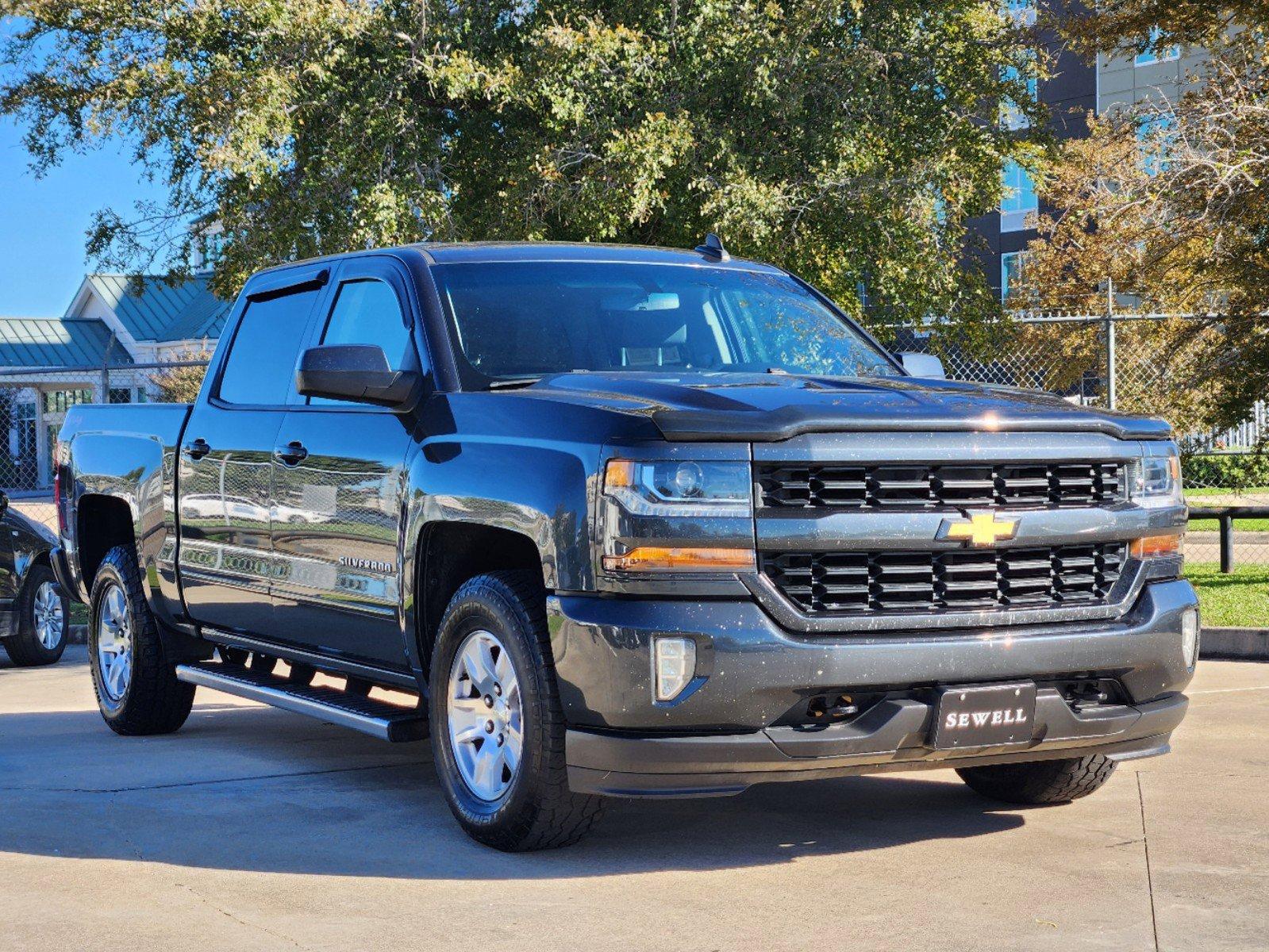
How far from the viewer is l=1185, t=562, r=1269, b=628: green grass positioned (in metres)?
11.7

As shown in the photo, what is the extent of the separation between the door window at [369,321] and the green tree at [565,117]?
367 inches

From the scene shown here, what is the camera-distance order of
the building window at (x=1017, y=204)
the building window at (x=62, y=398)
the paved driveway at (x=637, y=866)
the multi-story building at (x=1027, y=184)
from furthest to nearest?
the building window at (x=1017, y=204)
the multi-story building at (x=1027, y=184)
the building window at (x=62, y=398)
the paved driveway at (x=637, y=866)

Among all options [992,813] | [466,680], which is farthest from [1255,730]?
[466,680]

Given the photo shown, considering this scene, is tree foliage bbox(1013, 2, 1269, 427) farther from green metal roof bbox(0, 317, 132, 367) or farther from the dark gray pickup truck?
green metal roof bbox(0, 317, 132, 367)

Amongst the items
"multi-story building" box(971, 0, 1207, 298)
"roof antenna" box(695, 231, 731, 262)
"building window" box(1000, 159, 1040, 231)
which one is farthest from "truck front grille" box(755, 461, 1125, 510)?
"building window" box(1000, 159, 1040, 231)

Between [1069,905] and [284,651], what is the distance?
344 cm

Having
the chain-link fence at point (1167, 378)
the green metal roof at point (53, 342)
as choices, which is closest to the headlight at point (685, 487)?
the chain-link fence at point (1167, 378)

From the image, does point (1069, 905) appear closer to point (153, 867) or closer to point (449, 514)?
point (449, 514)

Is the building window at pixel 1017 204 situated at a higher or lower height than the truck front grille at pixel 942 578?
higher

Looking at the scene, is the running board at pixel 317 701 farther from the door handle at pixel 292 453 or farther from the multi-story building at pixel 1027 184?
the multi-story building at pixel 1027 184

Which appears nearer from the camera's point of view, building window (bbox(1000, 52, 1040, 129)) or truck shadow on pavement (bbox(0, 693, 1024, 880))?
truck shadow on pavement (bbox(0, 693, 1024, 880))

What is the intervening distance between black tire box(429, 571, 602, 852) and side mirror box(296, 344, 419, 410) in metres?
0.79

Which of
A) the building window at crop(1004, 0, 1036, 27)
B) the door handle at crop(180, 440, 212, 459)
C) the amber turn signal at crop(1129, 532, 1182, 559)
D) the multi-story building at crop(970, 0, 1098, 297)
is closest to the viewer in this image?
the amber turn signal at crop(1129, 532, 1182, 559)

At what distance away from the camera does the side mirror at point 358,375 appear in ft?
19.3
